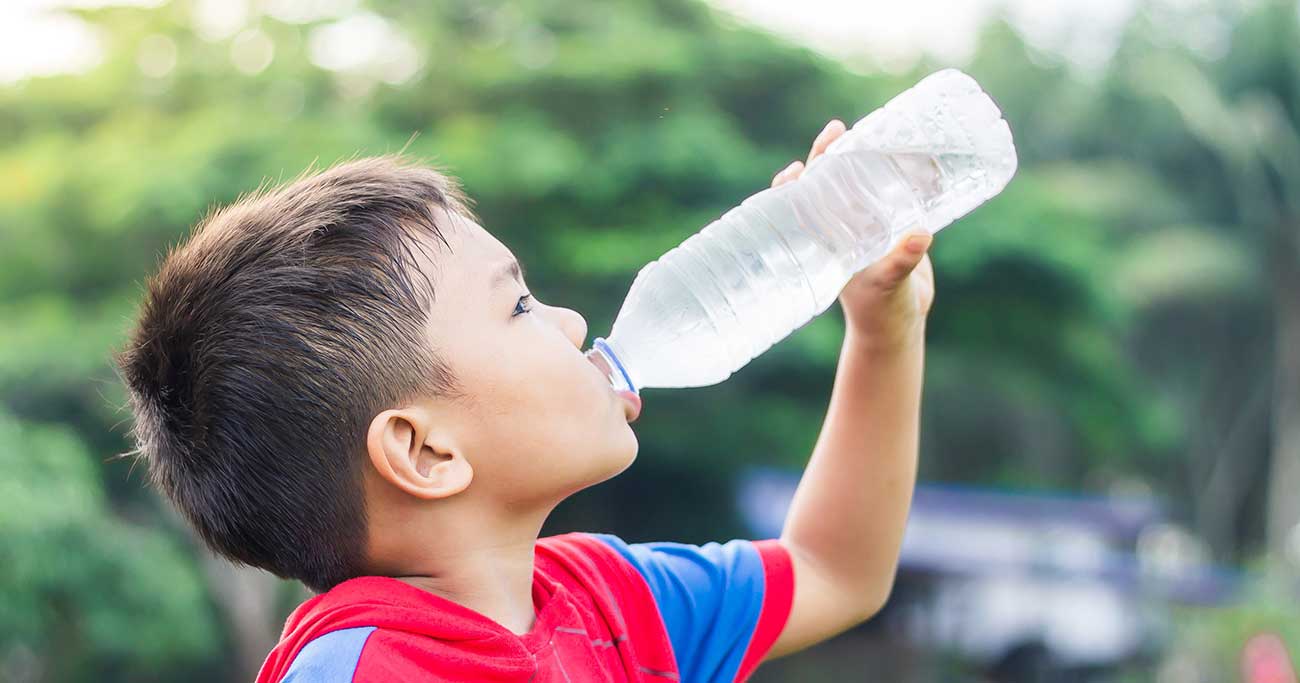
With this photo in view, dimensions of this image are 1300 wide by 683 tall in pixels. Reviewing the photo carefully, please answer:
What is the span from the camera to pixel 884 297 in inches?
60.0

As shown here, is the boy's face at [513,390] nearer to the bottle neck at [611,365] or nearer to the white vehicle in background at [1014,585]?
the bottle neck at [611,365]

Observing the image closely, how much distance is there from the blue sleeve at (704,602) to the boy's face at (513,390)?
0.63 feet

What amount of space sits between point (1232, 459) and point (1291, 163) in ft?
19.8

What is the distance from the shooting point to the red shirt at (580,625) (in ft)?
3.85

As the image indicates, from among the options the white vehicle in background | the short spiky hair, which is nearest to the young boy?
the short spiky hair

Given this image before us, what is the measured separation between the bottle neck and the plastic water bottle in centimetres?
9

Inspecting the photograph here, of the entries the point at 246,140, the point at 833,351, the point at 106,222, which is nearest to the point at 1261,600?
the point at 833,351

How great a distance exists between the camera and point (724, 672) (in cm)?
153

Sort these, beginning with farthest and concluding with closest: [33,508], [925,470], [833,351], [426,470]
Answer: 1. [925,470]
2. [833,351]
3. [33,508]
4. [426,470]

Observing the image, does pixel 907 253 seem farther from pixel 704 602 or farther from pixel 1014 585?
pixel 1014 585

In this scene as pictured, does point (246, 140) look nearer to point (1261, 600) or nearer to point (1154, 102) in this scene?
point (1261, 600)

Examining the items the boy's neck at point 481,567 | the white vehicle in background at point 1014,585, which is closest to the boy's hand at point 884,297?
the boy's neck at point 481,567

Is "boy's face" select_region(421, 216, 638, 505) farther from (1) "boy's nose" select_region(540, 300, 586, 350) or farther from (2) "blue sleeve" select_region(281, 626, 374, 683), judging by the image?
(2) "blue sleeve" select_region(281, 626, 374, 683)

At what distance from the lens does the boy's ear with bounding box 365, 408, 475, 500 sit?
4.17ft
